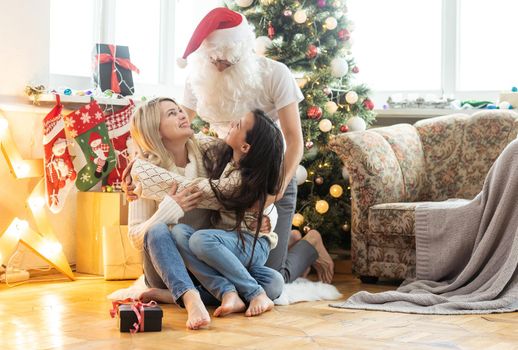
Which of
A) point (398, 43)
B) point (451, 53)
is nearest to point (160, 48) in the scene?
point (398, 43)

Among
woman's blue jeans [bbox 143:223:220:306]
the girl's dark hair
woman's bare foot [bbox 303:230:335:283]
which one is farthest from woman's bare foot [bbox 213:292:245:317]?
woman's bare foot [bbox 303:230:335:283]

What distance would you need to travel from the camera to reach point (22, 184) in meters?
3.92

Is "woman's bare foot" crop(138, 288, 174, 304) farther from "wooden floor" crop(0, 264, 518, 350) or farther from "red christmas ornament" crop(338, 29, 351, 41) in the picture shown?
"red christmas ornament" crop(338, 29, 351, 41)

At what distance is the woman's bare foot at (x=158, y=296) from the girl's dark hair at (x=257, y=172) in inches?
13.8

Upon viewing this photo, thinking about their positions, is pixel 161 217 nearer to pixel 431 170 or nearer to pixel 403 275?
pixel 403 275

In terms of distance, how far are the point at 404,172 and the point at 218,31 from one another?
130cm

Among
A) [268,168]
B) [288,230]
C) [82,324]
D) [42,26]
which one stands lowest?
[82,324]

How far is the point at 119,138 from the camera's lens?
13.6 feet

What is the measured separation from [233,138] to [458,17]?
8.48 ft

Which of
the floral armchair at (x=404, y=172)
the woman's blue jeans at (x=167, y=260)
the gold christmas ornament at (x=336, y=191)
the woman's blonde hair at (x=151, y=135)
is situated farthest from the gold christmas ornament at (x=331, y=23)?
the woman's blue jeans at (x=167, y=260)

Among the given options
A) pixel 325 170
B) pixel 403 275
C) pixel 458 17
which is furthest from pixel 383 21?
pixel 403 275

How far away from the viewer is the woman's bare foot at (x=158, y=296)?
3.03 metres

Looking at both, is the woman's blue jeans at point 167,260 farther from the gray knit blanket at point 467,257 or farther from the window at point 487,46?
the window at point 487,46

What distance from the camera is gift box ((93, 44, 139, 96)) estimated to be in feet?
14.1
